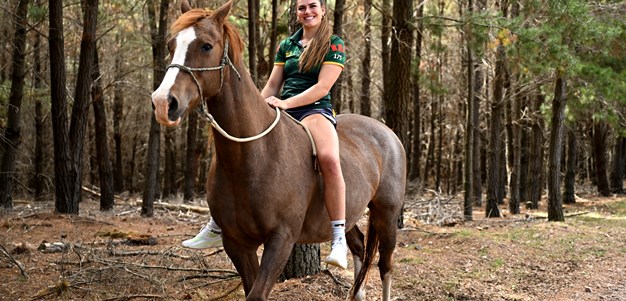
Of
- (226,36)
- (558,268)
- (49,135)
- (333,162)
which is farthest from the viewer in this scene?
(49,135)

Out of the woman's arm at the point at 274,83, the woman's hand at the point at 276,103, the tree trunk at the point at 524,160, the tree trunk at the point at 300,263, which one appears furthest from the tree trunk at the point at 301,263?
the tree trunk at the point at 524,160

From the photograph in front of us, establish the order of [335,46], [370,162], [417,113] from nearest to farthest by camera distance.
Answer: [335,46] < [370,162] < [417,113]

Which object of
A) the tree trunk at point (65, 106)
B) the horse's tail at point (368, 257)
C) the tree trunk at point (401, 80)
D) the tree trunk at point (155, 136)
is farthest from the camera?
the tree trunk at point (155, 136)

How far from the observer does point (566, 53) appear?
10484 millimetres

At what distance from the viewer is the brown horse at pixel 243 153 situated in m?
3.34

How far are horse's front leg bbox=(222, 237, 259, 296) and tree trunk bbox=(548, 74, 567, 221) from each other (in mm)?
11144

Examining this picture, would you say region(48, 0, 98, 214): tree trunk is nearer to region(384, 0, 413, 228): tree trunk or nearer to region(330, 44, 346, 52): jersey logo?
region(384, 0, 413, 228): tree trunk

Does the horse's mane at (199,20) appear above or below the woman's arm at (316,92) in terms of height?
above

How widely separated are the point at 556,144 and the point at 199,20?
1189 cm

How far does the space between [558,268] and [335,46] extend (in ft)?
19.0

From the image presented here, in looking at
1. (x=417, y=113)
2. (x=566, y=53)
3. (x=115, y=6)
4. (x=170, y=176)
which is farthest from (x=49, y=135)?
(x=566, y=53)

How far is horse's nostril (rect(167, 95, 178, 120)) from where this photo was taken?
3.11 metres

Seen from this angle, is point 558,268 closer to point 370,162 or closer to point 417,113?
point 370,162

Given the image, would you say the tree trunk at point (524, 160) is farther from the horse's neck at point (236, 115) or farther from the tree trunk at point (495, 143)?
the horse's neck at point (236, 115)
